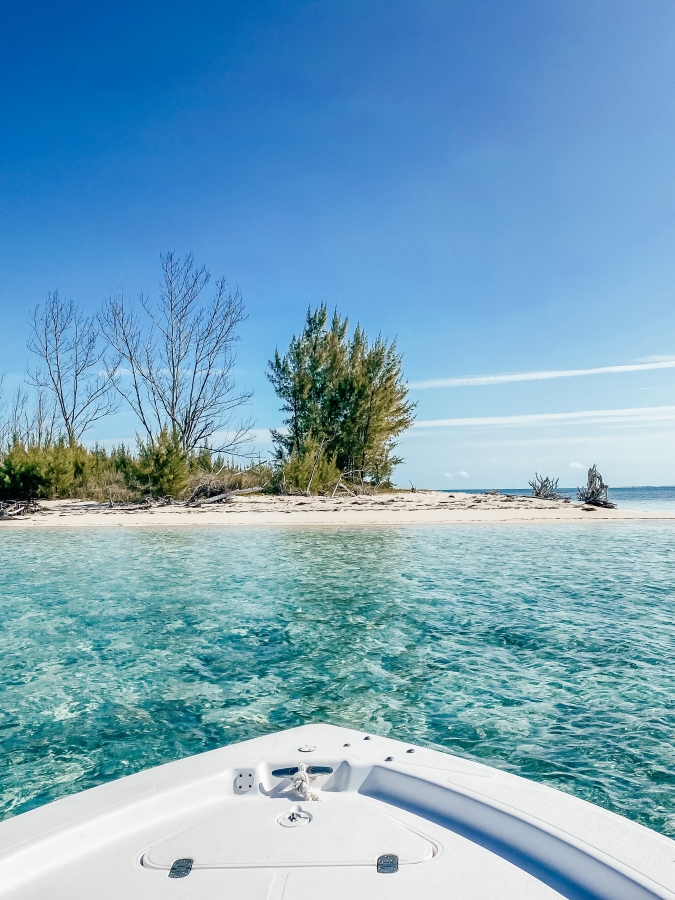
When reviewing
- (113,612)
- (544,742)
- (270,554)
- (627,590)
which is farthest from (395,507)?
(544,742)

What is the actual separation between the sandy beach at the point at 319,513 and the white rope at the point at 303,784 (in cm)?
1150

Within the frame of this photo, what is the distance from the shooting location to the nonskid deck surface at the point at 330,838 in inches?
47.7

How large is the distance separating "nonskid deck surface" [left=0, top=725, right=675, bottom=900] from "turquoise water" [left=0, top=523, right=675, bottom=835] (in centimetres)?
112

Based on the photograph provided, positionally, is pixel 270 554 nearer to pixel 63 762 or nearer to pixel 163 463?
pixel 63 762

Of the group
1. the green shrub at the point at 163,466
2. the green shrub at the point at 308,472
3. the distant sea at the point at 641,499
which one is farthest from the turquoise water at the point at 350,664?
the distant sea at the point at 641,499

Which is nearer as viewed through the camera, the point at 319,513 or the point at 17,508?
the point at 319,513

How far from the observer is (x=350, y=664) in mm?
4066

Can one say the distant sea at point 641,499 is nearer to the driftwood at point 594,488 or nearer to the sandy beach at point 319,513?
the driftwood at point 594,488

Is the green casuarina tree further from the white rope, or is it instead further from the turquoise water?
the white rope

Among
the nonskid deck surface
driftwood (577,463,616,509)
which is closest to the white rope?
the nonskid deck surface

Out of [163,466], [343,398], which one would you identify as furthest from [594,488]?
[163,466]

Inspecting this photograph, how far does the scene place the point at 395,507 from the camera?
55.5 feet

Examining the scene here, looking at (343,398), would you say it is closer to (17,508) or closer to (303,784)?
(17,508)

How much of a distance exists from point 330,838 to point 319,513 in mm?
13845
